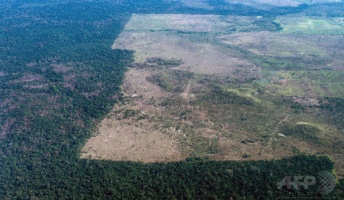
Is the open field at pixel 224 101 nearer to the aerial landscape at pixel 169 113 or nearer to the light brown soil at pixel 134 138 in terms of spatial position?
the light brown soil at pixel 134 138

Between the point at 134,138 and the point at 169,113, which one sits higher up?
the point at 169,113

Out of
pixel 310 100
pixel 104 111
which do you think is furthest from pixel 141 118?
pixel 310 100

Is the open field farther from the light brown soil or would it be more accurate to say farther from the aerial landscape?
the aerial landscape

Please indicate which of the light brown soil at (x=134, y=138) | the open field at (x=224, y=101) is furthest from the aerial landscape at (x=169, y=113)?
the open field at (x=224, y=101)

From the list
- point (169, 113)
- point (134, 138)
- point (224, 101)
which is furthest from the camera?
point (224, 101)

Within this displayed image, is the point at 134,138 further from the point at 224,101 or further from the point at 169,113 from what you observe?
the point at 224,101

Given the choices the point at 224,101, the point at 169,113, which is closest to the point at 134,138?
the point at 169,113

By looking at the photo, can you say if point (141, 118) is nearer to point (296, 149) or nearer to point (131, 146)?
point (131, 146)

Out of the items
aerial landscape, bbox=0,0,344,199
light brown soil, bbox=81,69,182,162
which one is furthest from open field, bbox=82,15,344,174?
aerial landscape, bbox=0,0,344,199
